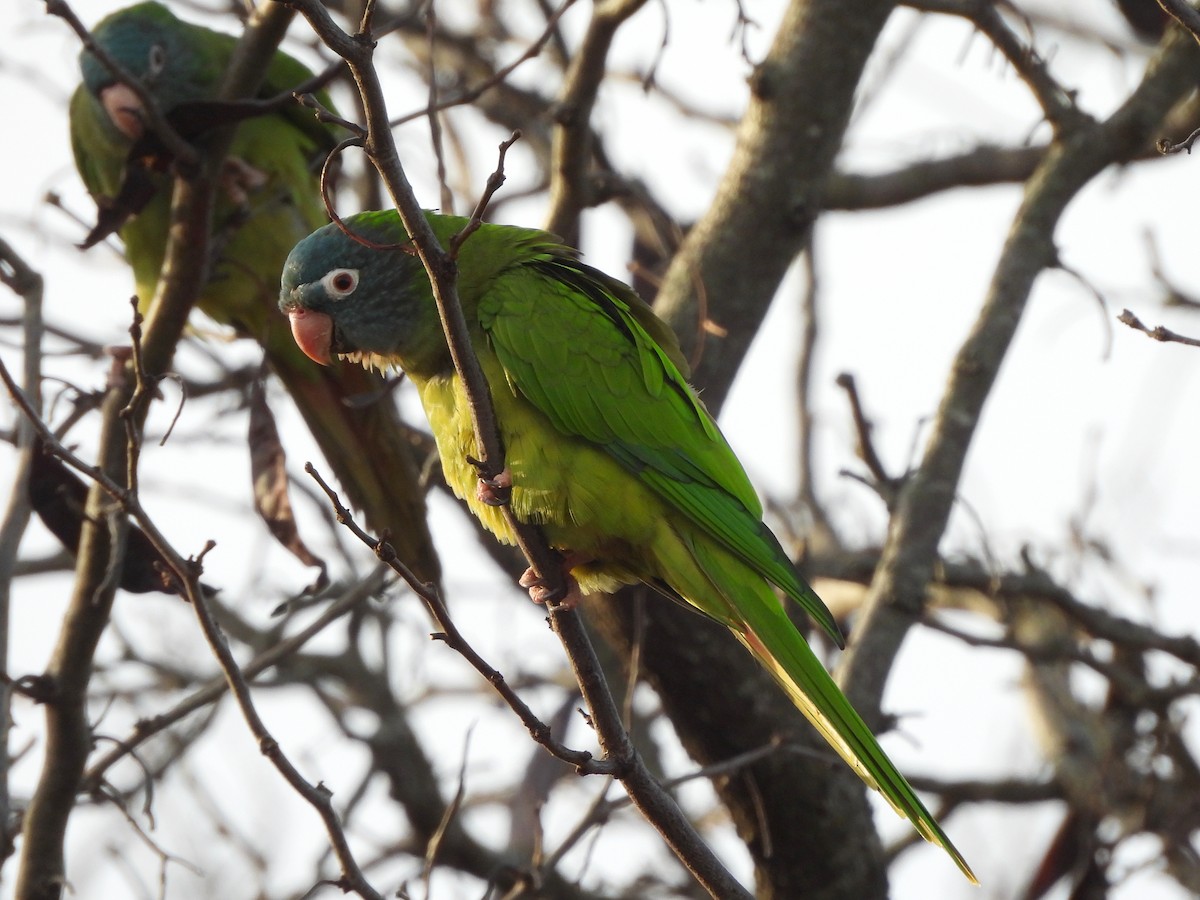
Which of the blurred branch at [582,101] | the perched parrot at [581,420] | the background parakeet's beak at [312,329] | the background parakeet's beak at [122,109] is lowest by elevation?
the perched parrot at [581,420]

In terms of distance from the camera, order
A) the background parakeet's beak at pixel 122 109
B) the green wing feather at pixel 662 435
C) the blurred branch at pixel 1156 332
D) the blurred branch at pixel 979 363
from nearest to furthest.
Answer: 1. the blurred branch at pixel 1156 332
2. the green wing feather at pixel 662 435
3. the blurred branch at pixel 979 363
4. the background parakeet's beak at pixel 122 109

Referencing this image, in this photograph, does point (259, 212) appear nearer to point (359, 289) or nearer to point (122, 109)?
point (122, 109)

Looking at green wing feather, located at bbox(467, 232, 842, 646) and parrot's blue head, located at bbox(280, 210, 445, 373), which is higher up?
parrot's blue head, located at bbox(280, 210, 445, 373)

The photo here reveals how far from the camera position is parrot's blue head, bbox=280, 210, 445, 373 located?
366cm

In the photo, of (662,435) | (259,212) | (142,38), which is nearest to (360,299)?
(662,435)

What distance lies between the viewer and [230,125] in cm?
385

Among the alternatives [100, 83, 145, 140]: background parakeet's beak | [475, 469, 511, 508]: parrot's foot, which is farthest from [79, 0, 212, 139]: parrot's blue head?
[475, 469, 511, 508]: parrot's foot

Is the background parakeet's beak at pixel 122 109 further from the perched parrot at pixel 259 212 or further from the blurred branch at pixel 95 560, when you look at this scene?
the blurred branch at pixel 95 560

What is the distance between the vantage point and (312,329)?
3.74 metres

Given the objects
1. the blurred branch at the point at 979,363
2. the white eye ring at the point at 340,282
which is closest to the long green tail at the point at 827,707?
the blurred branch at the point at 979,363

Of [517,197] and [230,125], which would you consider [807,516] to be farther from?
[230,125]

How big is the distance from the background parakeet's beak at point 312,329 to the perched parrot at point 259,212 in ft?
2.01

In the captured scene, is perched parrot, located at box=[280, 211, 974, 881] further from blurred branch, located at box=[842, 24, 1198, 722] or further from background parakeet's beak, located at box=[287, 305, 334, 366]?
blurred branch, located at box=[842, 24, 1198, 722]

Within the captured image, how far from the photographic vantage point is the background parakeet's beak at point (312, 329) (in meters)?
3.72
